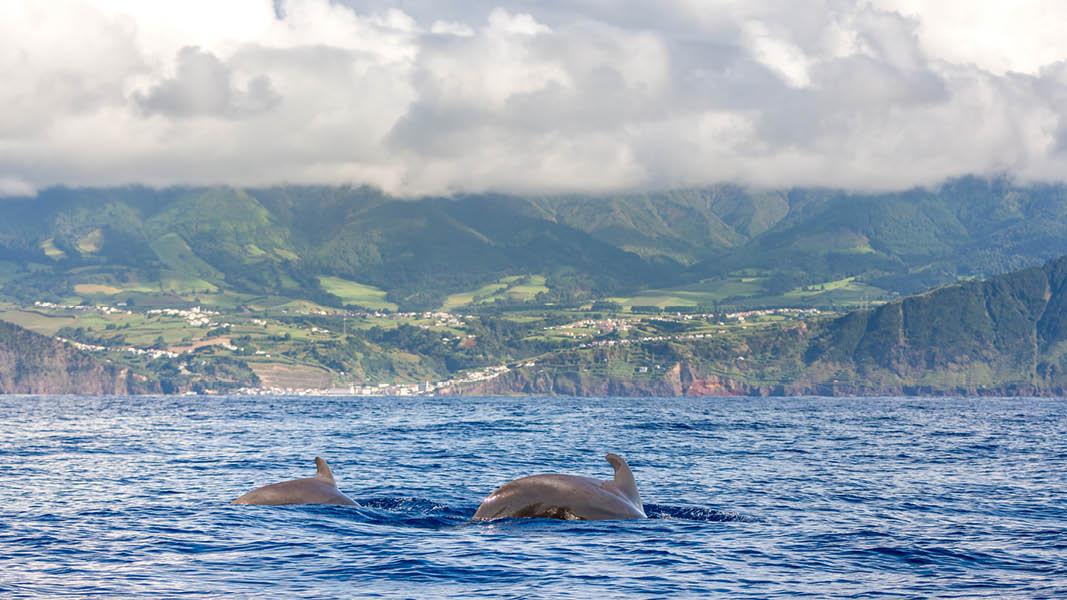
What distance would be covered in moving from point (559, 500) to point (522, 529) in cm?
121

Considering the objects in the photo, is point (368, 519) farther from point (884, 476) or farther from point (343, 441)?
point (343, 441)

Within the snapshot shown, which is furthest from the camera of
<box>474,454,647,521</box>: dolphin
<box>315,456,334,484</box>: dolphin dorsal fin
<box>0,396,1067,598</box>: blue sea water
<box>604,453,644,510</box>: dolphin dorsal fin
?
<box>315,456,334,484</box>: dolphin dorsal fin

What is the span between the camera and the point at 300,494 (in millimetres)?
34312

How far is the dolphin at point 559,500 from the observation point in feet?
98.4

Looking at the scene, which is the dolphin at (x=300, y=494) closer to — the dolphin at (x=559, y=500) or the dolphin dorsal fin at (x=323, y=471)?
the dolphin dorsal fin at (x=323, y=471)

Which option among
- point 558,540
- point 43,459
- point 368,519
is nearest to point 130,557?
point 368,519

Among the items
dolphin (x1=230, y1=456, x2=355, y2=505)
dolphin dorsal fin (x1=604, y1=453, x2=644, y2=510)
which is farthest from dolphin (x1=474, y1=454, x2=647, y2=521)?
dolphin (x1=230, y1=456, x2=355, y2=505)

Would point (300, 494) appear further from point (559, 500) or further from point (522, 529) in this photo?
point (559, 500)

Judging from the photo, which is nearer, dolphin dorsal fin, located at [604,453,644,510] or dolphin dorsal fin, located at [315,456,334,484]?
dolphin dorsal fin, located at [604,453,644,510]

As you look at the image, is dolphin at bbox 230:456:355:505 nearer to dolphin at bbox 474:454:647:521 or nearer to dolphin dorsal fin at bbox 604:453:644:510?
dolphin at bbox 474:454:647:521

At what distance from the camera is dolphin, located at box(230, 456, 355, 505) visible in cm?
3422

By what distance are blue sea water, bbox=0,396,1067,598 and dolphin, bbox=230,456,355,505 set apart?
0.66 meters

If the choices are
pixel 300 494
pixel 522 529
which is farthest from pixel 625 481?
pixel 300 494

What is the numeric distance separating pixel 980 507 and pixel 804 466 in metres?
16.5
